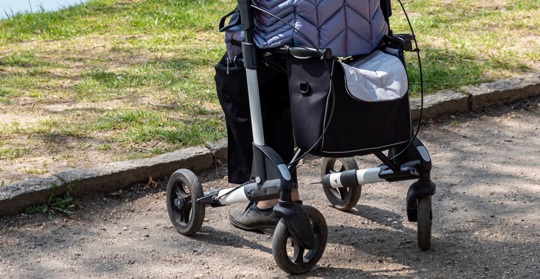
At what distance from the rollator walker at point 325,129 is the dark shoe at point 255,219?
7.1 inches

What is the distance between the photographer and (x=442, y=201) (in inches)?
188

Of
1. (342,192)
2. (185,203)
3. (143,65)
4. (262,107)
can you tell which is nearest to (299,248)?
(262,107)

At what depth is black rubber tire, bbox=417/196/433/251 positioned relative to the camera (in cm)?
398

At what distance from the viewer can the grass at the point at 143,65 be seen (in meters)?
5.50

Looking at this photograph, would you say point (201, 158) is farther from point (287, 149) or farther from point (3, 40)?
point (3, 40)

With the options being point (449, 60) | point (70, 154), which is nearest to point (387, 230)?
point (70, 154)

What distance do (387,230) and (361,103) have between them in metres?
0.97

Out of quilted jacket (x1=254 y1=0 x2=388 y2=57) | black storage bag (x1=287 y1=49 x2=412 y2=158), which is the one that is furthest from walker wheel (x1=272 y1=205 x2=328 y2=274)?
A: quilted jacket (x1=254 y1=0 x2=388 y2=57)

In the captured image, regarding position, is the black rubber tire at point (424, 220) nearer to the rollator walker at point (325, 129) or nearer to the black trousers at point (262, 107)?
the rollator walker at point (325, 129)

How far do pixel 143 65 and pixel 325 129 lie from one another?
11.7 feet

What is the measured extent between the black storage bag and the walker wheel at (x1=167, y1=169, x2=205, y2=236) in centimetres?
74

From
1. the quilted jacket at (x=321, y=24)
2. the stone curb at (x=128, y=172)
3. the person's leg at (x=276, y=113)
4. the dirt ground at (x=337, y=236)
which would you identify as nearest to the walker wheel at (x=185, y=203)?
the dirt ground at (x=337, y=236)

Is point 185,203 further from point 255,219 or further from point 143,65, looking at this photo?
point 143,65

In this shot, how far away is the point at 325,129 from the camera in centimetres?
365
